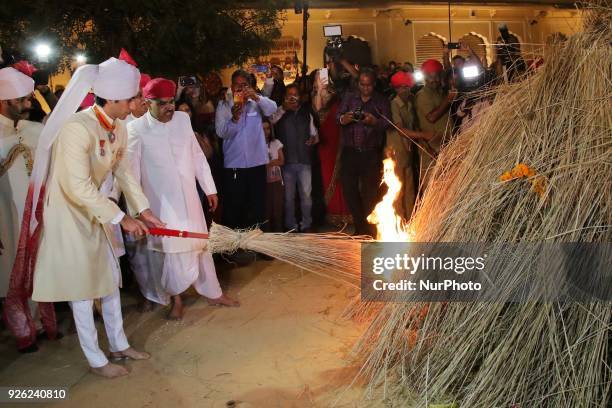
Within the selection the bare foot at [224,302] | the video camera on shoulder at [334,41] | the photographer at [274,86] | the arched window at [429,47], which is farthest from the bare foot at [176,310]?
the arched window at [429,47]

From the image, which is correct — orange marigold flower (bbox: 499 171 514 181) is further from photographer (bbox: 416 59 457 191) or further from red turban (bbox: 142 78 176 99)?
photographer (bbox: 416 59 457 191)

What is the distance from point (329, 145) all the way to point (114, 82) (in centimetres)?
437

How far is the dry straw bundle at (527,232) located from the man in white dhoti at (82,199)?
187 centimetres

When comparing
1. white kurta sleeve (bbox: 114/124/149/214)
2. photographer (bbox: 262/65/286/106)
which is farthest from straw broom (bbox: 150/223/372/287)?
photographer (bbox: 262/65/286/106)

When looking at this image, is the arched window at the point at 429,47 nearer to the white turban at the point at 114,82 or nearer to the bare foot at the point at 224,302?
the bare foot at the point at 224,302

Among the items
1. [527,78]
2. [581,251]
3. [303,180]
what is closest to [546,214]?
[581,251]

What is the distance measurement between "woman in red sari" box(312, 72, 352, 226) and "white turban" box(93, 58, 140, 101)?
3.71 m

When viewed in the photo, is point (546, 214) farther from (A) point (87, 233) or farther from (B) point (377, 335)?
(A) point (87, 233)

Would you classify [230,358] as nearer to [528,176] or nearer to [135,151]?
[135,151]

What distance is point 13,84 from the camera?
487cm

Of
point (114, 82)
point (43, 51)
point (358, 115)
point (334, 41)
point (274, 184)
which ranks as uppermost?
point (334, 41)

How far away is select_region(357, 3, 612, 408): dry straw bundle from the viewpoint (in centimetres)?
316

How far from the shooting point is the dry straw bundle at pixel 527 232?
3156 mm

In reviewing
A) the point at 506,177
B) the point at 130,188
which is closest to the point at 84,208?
the point at 130,188
